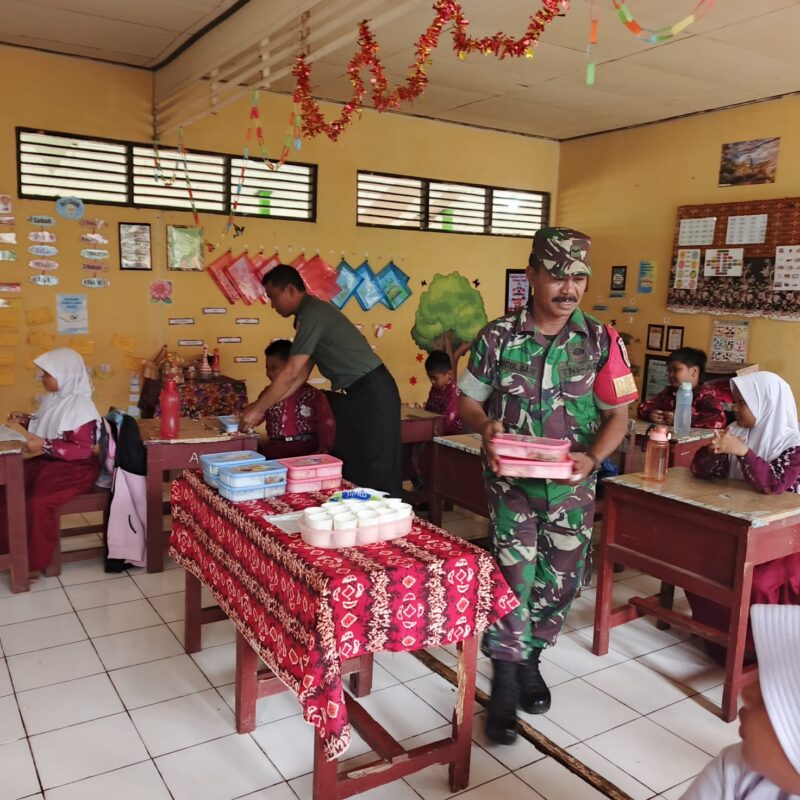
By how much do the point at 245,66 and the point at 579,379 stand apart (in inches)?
114

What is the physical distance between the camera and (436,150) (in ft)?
21.3

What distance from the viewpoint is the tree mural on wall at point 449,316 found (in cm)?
664

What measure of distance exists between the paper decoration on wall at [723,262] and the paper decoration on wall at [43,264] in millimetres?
4859

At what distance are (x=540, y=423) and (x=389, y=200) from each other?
168 inches

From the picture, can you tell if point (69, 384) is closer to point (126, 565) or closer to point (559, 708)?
point (126, 565)

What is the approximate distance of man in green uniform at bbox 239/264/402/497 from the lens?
368cm

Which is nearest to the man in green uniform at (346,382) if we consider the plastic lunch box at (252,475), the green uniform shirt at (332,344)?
the green uniform shirt at (332,344)

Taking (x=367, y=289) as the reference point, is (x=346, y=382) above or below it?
below

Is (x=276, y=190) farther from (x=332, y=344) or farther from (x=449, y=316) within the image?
(x=332, y=344)

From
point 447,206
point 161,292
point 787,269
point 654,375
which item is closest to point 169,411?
point 161,292

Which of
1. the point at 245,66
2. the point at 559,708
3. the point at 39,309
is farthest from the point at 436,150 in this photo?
the point at 559,708

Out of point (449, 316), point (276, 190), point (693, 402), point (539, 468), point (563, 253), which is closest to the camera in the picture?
point (539, 468)

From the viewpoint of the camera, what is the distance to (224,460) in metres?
2.62

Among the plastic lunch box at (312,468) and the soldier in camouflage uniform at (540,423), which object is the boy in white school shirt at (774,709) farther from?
the plastic lunch box at (312,468)
